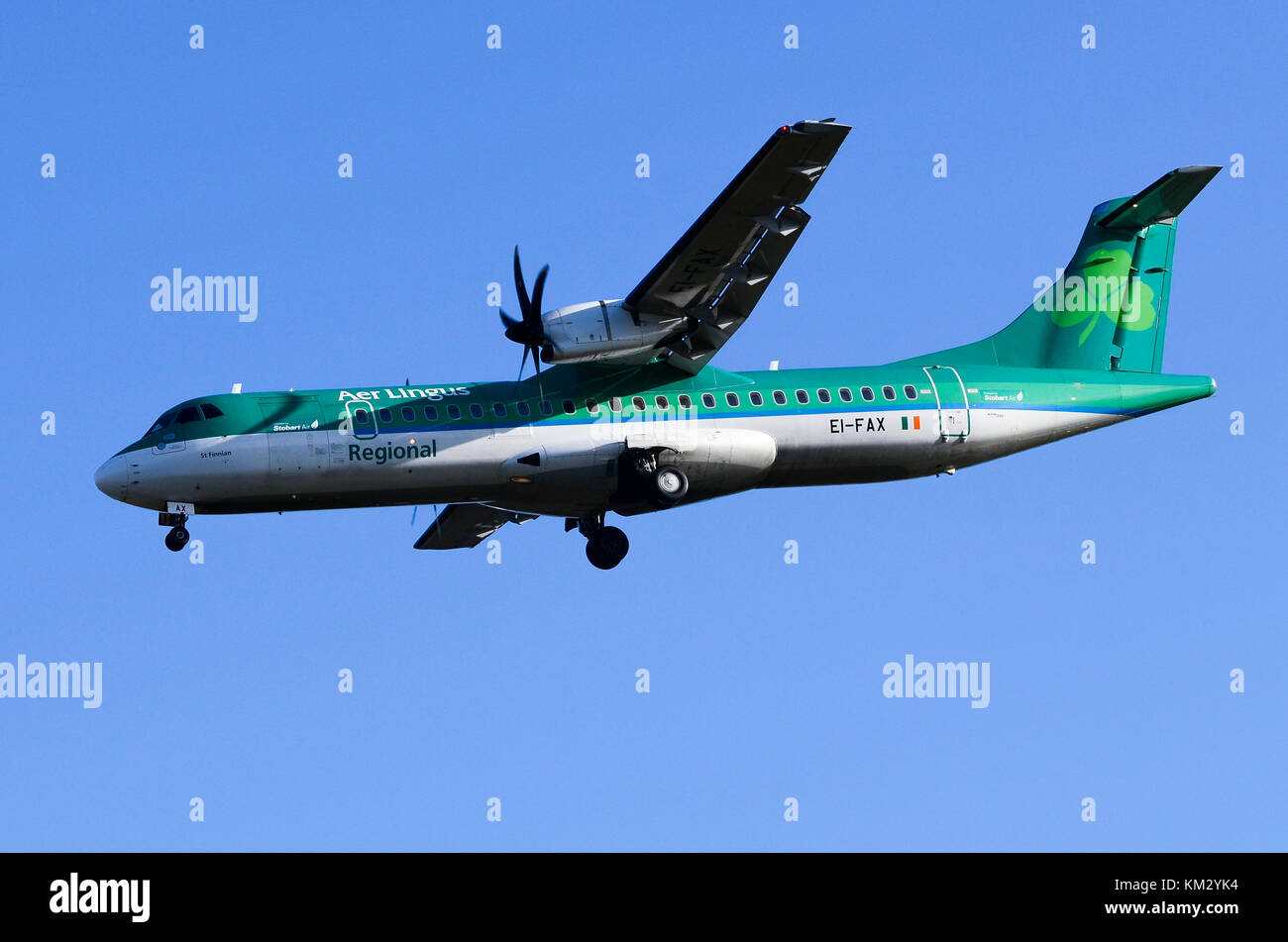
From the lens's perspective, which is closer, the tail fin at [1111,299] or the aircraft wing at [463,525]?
the aircraft wing at [463,525]

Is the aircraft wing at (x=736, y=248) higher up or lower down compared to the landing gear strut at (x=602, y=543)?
higher up

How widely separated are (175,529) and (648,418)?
7.25 m

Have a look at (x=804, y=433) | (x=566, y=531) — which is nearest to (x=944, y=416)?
(x=804, y=433)

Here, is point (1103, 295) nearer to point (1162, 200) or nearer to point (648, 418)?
point (1162, 200)

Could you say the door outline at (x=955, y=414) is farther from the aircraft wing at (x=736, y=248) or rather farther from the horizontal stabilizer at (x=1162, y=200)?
the horizontal stabilizer at (x=1162, y=200)

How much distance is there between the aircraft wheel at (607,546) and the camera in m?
29.0

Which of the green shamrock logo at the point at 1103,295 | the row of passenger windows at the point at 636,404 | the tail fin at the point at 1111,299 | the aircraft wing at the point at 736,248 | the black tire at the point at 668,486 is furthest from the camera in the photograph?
the green shamrock logo at the point at 1103,295

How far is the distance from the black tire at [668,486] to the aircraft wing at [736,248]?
1.79m

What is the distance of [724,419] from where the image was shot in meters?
27.9

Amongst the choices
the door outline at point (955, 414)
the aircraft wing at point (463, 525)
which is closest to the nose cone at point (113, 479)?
the aircraft wing at point (463, 525)

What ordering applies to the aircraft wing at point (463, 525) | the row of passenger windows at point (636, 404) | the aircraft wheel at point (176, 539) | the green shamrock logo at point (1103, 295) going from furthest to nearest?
the green shamrock logo at point (1103, 295), the aircraft wing at point (463, 525), the row of passenger windows at point (636, 404), the aircraft wheel at point (176, 539)

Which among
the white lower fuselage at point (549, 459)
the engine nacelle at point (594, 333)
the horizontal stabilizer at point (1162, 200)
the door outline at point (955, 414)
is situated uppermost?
the horizontal stabilizer at point (1162, 200)
